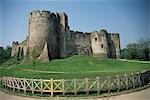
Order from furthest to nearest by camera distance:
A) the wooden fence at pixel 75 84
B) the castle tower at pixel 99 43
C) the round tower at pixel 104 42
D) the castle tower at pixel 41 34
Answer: the round tower at pixel 104 42
the castle tower at pixel 99 43
the castle tower at pixel 41 34
the wooden fence at pixel 75 84

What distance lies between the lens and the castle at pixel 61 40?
420 inches

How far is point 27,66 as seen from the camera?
5055mm

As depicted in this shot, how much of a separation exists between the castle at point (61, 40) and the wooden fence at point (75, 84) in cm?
552

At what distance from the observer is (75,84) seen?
377cm

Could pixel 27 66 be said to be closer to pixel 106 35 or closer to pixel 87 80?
pixel 87 80

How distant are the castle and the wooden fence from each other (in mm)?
5518

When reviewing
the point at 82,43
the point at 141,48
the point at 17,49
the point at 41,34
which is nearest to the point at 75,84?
the point at 141,48

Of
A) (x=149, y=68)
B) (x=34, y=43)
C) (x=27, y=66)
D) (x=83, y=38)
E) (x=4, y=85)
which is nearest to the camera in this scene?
(x=149, y=68)

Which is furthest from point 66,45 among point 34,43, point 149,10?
point 149,10

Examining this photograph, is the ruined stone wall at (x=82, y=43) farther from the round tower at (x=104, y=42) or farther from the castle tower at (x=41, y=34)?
the castle tower at (x=41, y=34)

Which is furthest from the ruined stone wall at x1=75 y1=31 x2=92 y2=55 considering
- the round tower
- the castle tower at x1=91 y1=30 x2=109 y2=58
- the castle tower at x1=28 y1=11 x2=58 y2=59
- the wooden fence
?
the wooden fence

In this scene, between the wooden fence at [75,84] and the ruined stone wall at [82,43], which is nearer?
the wooden fence at [75,84]

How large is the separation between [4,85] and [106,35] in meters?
11.7

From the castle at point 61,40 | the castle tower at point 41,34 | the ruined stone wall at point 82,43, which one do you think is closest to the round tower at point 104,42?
the castle at point 61,40
